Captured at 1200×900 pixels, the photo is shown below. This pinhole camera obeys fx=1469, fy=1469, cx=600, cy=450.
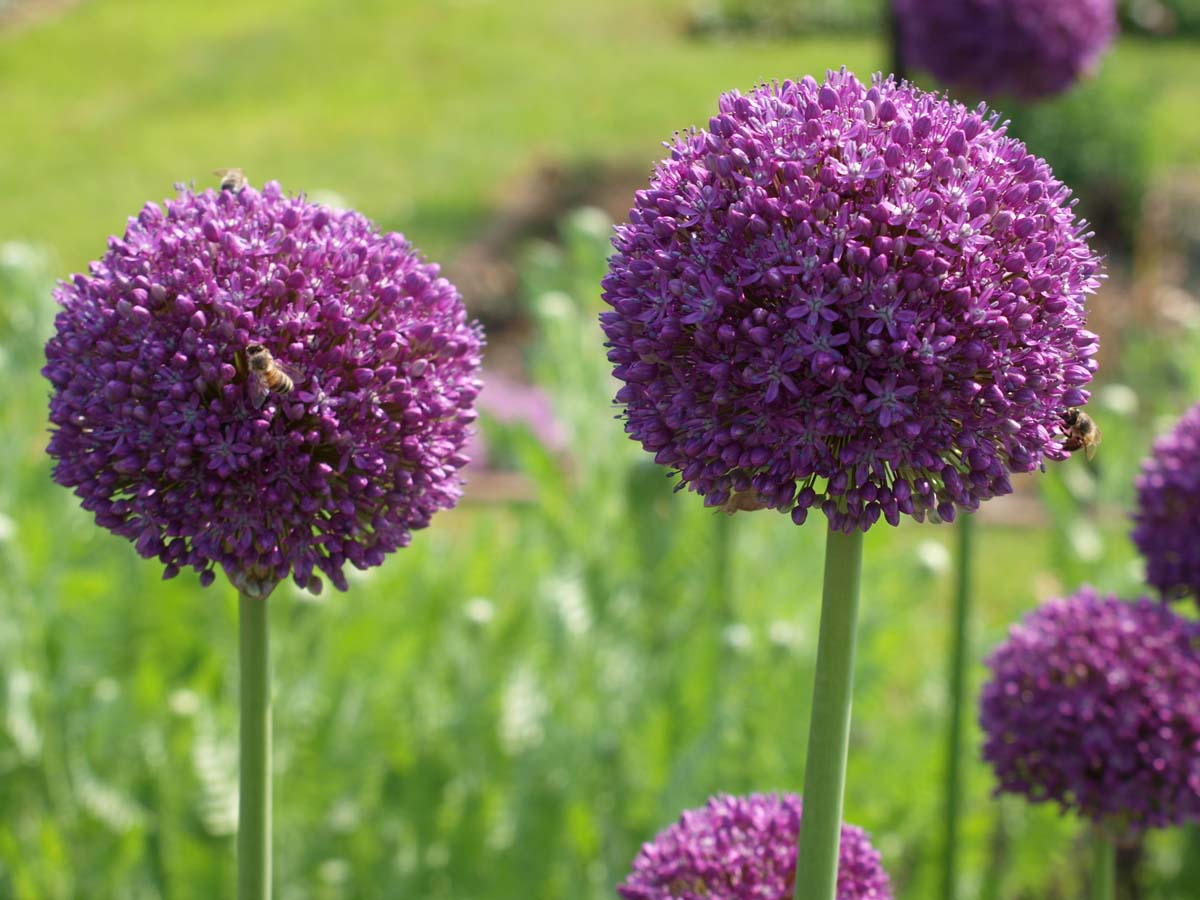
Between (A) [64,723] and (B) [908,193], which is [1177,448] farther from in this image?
(A) [64,723]

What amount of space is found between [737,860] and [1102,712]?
→ 0.75m

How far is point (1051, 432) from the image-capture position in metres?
1.65

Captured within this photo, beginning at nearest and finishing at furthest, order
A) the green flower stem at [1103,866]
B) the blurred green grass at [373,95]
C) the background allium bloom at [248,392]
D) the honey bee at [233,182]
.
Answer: the background allium bloom at [248,392], the honey bee at [233,182], the green flower stem at [1103,866], the blurred green grass at [373,95]

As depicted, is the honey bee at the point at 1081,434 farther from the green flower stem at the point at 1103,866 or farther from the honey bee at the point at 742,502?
the green flower stem at the point at 1103,866

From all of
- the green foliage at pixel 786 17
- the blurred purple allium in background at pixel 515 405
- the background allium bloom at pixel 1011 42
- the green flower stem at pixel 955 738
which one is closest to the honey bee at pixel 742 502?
the green flower stem at pixel 955 738

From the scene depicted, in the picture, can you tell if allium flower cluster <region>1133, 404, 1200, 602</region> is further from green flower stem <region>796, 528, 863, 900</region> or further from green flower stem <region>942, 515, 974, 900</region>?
green flower stem <region>796, 528, 863, 900</region>

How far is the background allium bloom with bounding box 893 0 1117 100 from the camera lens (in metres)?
3.79

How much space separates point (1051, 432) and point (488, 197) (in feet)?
36.8

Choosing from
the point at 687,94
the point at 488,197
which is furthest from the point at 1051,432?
the point at 687,94

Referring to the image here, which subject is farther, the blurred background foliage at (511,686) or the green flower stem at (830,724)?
the blurred background foliage at (511,686)

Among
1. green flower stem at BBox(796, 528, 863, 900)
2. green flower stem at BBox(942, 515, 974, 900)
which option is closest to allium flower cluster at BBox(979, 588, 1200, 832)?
green flower stem at BBox(796, 528, 863, 900)

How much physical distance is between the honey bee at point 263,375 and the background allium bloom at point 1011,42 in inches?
106

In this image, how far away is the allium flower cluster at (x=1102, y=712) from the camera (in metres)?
2.21

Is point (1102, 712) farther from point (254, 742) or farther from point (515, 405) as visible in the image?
point (515, 405)
